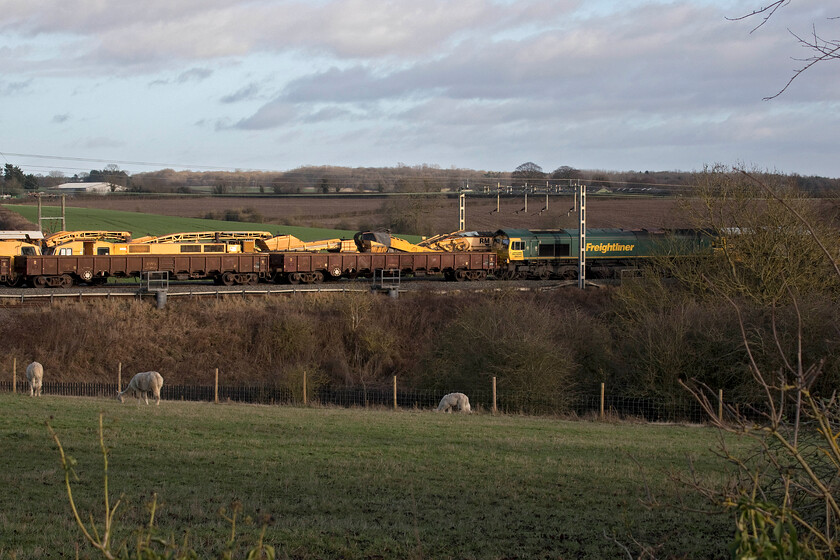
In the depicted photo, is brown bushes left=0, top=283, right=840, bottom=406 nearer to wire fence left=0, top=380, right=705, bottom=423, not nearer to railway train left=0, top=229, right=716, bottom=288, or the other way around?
wire fence left=0, top=380, right=705, bottom=423

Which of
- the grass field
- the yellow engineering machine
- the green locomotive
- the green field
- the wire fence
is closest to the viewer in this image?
the grass field

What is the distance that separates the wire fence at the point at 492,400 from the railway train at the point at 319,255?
14.1 meters

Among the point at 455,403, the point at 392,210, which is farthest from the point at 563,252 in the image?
the point at 392,210

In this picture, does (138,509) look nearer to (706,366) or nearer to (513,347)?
(513,347)

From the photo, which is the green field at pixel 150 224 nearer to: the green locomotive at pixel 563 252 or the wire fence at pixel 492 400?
the green locomotive at pixel 563 252

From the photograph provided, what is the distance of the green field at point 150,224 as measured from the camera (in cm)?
8100

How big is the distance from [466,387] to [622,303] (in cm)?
1296

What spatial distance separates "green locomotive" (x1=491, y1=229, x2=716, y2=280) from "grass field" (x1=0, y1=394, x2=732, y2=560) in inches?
1412

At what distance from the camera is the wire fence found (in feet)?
85.6

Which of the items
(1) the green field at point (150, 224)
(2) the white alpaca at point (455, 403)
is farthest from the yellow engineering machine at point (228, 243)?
(2) the white alpaca at point (455, 403)

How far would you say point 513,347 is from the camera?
1079 inches

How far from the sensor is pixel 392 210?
90375 mm

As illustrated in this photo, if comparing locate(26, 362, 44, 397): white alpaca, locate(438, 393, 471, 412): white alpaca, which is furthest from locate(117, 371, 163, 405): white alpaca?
locate(438, 393, 471, 412): white alpaca

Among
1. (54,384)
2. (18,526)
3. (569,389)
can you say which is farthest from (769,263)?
(18,526)
